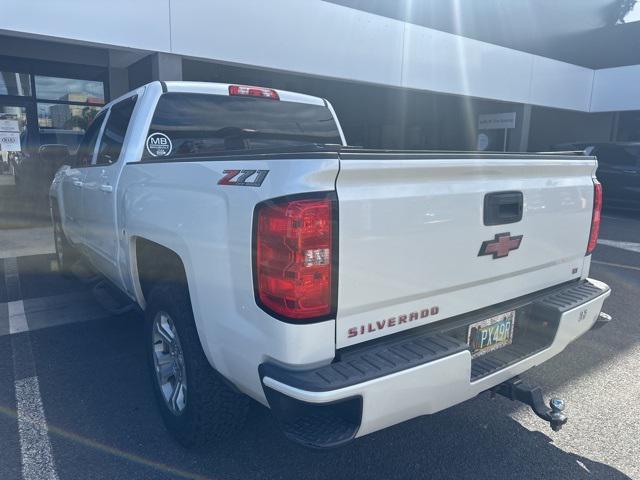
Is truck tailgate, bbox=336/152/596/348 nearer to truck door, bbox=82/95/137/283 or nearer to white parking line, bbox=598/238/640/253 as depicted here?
truck door, bbox=82/95/137/283

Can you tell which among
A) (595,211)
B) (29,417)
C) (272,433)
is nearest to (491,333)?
(595,211)

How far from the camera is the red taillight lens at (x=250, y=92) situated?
3.95 meters

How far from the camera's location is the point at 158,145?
361 cm

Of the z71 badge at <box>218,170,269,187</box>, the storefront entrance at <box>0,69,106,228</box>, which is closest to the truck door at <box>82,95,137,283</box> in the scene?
the z71 badge at <box>218,170,269,187</box>

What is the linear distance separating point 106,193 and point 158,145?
1.85 feet

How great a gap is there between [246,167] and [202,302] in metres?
0.71

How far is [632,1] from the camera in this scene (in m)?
25.3


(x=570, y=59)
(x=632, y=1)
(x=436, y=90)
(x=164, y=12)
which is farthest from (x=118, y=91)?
(x=632, y=1)

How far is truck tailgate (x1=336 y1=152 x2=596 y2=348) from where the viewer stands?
6.61 ft

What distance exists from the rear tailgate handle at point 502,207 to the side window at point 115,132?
270 cm

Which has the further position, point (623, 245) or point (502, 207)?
point (623, 245)

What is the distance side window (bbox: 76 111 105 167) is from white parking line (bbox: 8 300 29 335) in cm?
163

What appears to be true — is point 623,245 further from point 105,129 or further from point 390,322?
point 105,129

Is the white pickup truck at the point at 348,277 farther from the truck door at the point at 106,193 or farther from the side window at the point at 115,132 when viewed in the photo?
the side window at the point at 115,132
